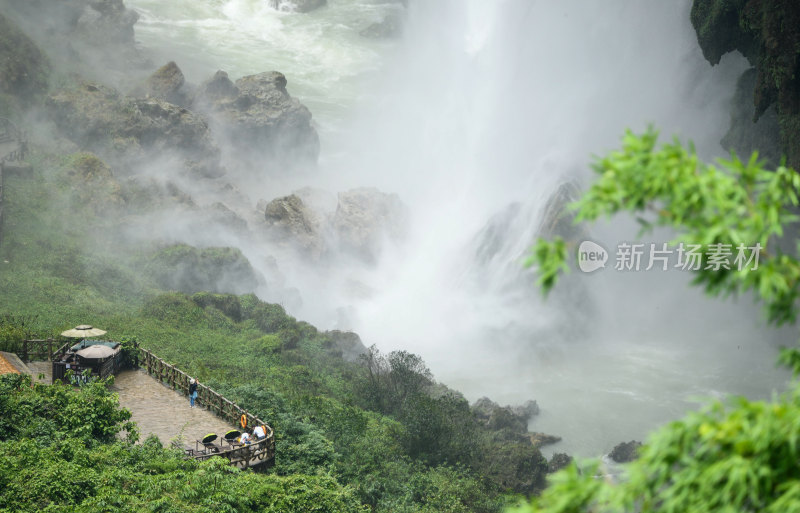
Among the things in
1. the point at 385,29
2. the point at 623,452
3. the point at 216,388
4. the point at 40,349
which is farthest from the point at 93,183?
the point at 385,29

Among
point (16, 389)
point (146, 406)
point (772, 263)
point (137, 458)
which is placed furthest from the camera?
point (146, 406)

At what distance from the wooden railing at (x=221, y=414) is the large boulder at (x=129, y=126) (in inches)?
1377

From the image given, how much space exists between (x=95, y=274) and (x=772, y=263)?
1610 inches

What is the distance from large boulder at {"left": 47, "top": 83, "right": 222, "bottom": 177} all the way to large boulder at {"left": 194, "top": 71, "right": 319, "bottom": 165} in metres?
7.65

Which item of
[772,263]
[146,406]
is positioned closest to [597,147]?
[146,406]

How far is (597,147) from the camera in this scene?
61.5 m

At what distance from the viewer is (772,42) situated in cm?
2658

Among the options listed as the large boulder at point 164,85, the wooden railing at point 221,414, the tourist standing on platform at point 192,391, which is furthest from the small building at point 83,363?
the large boulder at point 164,85

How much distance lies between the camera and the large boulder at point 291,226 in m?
55.9

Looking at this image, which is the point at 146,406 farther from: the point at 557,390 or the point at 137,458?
the point at 557,390

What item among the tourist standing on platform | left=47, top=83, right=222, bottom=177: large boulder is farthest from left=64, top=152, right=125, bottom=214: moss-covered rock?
the tourist standing on platform

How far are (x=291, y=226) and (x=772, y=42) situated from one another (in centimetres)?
3781

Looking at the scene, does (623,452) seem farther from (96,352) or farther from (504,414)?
(96,352)

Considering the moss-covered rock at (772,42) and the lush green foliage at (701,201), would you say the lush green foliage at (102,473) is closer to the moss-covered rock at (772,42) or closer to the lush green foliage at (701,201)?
the lush green foliage at (701,201)
